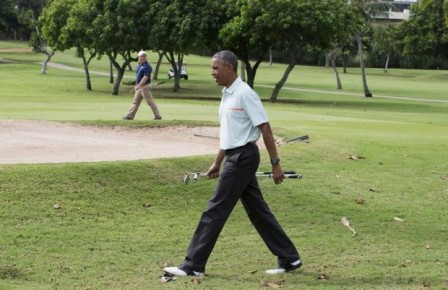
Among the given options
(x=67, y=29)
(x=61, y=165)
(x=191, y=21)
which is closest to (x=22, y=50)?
(x=67, y=29)

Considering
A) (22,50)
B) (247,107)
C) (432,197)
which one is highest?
(247,107)

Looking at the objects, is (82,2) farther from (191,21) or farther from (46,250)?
(46,250)

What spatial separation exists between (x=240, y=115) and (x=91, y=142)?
8.82 meters

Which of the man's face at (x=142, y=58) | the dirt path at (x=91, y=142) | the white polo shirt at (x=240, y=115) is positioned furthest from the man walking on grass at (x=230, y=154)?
the man's face at (x=142, y=58)

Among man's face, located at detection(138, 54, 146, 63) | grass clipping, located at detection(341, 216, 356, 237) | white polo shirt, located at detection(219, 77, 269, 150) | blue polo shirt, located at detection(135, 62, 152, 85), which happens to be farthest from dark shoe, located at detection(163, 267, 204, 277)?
man's face, located at detection(138, 54, 146, 63)

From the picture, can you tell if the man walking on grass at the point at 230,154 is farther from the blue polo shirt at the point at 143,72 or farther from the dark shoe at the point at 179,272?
the blue polo shirt at the point at 143,72

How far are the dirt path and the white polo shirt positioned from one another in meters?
5.64

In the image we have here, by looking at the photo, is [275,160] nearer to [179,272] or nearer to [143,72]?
[179,272]

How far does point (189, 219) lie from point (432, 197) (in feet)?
13.5

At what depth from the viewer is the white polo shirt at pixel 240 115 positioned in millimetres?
8461

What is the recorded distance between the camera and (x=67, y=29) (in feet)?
175

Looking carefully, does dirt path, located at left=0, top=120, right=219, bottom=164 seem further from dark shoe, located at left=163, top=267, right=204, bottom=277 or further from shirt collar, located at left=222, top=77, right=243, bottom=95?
shirt collar, located at left=222, top=77, right=243, bottom=95

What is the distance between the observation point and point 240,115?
28.0 feet

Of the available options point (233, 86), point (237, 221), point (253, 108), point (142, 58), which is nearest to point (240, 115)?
point (253, 108)
